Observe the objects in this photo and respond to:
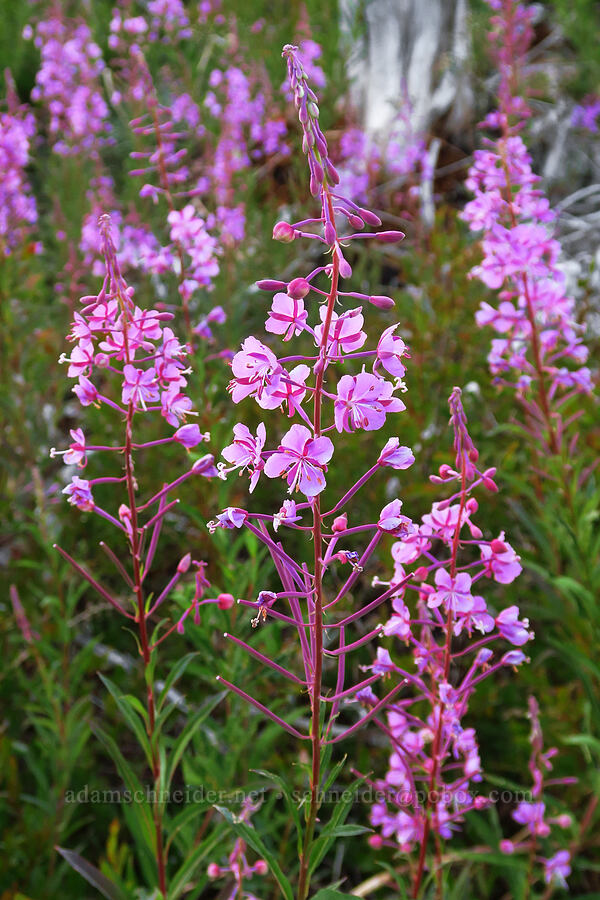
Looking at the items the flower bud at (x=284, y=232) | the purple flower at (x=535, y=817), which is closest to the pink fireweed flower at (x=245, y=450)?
the flower bud at (x=284, y=232)

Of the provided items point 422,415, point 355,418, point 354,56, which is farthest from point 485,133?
point 355,418

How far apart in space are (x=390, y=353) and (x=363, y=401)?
3.8 inches

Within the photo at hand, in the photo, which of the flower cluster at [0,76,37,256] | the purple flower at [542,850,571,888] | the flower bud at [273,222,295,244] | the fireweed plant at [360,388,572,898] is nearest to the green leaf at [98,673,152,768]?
the fireweed plant at [360,388,572,898]

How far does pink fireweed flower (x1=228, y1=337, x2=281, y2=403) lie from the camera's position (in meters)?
1.18

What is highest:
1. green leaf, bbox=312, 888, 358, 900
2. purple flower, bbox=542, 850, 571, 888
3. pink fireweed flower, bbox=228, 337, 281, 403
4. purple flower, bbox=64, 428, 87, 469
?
pink fireweed flower, bbox=228, 337, 281, 403

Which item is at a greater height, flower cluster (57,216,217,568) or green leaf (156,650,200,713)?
flower cluster (57,216,217,568)

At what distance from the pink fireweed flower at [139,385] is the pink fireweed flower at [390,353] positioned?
0.54 meters

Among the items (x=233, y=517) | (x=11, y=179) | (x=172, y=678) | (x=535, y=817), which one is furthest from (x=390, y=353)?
(x=11, y=179)

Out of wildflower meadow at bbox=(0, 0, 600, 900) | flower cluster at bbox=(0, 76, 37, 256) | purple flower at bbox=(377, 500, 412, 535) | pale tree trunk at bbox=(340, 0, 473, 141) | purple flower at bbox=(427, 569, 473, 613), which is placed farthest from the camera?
pale tree trunk at bbox=(340, 0, 473, 141)

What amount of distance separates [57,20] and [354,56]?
8.09 ft

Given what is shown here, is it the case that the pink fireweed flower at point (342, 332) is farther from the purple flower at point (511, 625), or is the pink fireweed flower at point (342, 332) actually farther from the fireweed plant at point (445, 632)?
the purple flower at point (511, 625)

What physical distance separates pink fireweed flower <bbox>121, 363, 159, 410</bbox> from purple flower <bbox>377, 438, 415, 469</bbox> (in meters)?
0.53

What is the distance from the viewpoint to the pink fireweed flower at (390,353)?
3.93ft

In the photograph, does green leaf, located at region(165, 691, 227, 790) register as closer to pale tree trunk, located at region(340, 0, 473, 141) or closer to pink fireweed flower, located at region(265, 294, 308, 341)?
pink fireweed flower, located at region(265, 294, 308, 341)
